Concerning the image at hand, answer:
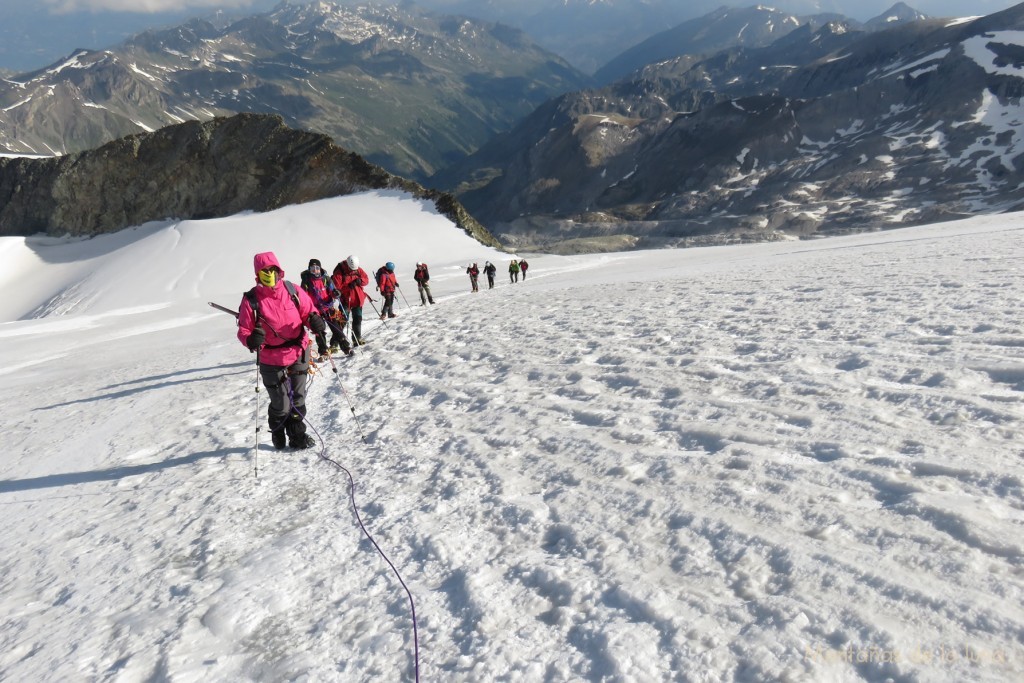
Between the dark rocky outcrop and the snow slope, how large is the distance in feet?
174

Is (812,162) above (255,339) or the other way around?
above

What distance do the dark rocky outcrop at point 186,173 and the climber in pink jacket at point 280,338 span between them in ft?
177

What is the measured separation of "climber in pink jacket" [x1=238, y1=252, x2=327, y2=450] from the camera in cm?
704

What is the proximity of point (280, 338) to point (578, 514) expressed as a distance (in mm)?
4464

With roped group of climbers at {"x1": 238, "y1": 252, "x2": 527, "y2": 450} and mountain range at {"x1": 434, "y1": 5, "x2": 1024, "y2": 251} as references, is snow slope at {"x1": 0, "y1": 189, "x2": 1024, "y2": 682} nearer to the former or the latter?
roped group of climbers at {"x1": 238, "y1": 252, "x2": 527, "y2": 450}

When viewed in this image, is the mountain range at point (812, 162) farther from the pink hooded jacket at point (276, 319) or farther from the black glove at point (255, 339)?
the black glove at point (255, 339)

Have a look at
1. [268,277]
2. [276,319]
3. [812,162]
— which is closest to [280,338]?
[276,319]

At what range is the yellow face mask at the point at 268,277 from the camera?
22.9ft

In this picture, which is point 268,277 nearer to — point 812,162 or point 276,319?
point 276,319

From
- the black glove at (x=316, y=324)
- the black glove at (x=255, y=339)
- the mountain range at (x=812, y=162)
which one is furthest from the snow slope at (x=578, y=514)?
the mountain range at (x=812, y=162)

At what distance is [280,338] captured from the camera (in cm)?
727

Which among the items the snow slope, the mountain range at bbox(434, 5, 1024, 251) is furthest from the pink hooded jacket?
the mountain range at bbox(434, 5, 1024, 251)

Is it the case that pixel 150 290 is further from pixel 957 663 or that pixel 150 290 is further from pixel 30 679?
pixel 957 663

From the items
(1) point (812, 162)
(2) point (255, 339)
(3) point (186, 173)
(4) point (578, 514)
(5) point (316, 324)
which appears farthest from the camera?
(1) point (812, 162)
